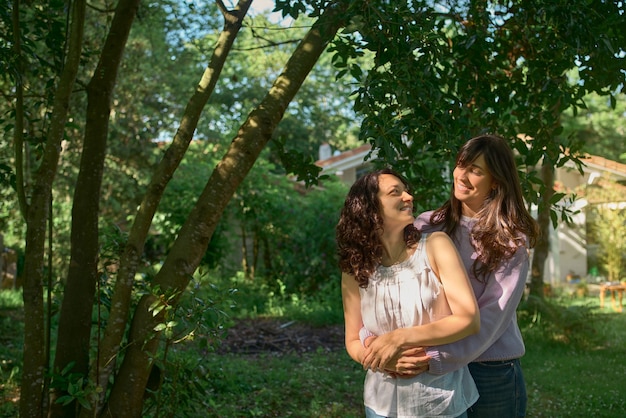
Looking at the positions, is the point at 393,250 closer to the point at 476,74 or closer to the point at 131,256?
the point at 131,256

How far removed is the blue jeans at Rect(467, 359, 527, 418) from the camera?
273 cm

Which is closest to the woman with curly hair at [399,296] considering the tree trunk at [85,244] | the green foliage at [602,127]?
the tree trunk at [85,244]

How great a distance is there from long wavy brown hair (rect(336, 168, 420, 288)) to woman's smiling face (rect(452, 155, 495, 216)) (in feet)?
0.90

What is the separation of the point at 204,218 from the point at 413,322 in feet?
6.44

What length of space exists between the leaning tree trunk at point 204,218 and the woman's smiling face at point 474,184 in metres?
1.43

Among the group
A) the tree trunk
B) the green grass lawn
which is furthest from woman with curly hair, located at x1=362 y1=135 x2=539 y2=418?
the green grass lawn

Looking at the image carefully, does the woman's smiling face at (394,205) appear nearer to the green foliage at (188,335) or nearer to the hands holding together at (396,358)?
→ the hands holding together at (396,358)

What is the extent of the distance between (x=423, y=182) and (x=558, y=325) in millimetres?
5410

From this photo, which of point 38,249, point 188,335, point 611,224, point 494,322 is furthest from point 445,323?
point 611,224

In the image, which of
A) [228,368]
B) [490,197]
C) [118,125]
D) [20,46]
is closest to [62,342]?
[20,46]

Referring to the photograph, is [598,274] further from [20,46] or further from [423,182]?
[20,46]

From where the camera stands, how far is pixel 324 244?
13.6 meters

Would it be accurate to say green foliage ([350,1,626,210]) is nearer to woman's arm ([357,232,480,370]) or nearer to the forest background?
the forest background

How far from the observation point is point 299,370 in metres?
7.75
